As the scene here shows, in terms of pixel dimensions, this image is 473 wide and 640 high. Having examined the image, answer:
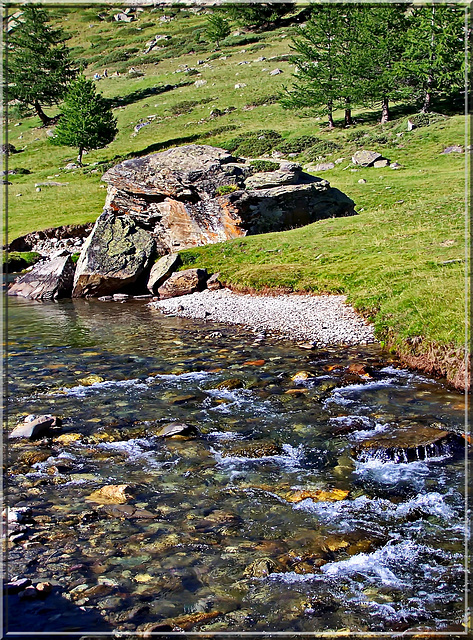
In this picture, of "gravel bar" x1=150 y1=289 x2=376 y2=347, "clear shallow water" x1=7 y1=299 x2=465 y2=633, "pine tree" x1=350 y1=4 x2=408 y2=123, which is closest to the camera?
"clear shallow water" x1=7 y1=299 x2=465 y2=633

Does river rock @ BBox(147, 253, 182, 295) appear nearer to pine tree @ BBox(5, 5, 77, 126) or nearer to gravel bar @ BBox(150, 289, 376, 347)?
gravel bar @ BBox(150, 289, 376, 347)

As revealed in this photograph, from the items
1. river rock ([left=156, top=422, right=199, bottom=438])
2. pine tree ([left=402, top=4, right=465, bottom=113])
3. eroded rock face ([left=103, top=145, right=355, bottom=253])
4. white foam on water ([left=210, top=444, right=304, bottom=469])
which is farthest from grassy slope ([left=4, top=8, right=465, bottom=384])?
pine tree ([left=402, top=4, right=465, bottom=113])

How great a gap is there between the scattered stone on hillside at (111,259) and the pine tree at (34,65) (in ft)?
227

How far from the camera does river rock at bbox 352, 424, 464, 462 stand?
944cm

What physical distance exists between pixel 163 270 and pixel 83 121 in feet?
161

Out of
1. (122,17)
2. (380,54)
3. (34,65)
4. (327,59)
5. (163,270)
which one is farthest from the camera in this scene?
(122,17)

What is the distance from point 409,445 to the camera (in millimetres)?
9562

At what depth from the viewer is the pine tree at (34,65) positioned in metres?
88.3

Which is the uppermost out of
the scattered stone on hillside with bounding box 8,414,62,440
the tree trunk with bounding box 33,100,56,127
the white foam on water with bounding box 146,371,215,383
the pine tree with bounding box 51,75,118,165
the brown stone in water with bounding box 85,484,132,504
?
the tree trunk with bounding box 33,100,56,127

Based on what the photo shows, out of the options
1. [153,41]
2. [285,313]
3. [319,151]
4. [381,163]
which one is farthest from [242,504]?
[153,41]

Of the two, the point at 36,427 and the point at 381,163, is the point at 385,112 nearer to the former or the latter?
the point at 381,163

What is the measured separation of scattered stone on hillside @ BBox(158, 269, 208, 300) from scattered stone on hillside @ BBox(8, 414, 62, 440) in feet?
53.0

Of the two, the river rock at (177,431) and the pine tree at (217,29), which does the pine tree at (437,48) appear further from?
the pine tree at (217,29)

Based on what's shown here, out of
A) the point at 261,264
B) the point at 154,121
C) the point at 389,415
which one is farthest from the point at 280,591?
the point at 154,121
